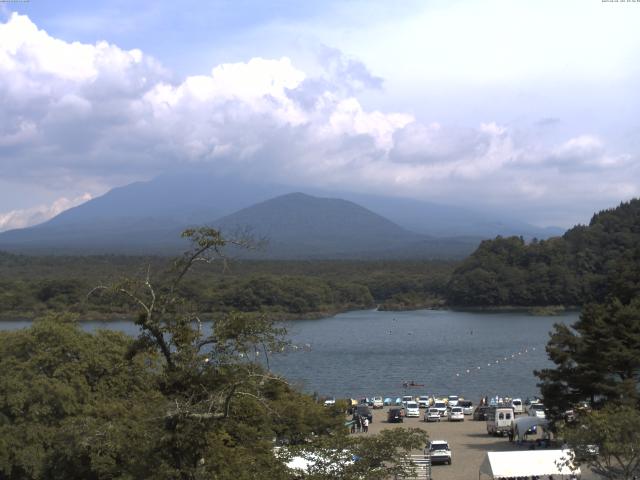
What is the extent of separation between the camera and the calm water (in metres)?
32.9

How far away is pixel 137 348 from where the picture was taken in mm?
7160

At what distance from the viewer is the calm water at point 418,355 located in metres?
32.9

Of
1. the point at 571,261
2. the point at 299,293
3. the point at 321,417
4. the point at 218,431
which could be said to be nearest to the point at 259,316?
the point at 218,431

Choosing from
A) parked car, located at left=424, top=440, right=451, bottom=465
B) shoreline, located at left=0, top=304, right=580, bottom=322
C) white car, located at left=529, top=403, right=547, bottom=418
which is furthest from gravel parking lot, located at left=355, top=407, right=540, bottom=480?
shoreline, located at left=0, top=304, right=580, bottom=322

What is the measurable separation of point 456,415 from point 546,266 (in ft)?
180

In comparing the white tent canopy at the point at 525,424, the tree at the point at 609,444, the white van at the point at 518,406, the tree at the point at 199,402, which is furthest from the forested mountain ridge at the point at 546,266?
the tree at the point at 199,402

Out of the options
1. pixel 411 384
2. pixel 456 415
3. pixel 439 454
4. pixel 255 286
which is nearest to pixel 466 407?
pixel 456 415

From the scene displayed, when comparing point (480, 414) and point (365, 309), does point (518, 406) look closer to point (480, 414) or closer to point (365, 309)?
point (480, 414)

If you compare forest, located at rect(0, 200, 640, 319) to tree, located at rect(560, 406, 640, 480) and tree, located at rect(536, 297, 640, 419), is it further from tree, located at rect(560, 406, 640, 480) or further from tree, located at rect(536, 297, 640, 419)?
tree, located at rect(560, 406, 640, 480)

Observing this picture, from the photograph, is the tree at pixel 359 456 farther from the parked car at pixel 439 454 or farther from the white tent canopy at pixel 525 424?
the white tent canopy at pixel 525 424

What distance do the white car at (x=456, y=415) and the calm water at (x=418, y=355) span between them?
433cm

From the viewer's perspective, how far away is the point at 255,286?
66.0 metres

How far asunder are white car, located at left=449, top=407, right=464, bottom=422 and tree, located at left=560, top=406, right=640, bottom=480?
13144 mm

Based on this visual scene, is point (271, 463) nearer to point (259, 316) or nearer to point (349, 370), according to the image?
point (259, 316)
